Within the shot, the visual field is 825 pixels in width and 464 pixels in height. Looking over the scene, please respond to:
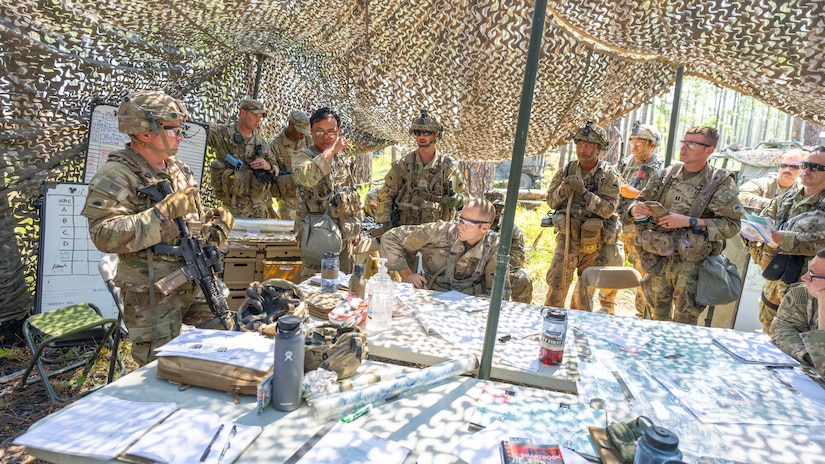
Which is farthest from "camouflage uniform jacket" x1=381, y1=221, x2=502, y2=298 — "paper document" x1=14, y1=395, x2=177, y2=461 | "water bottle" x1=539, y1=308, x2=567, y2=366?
"paper document" x1=14, y1=395, x2=177, y2=461

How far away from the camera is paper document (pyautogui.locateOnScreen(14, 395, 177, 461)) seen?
1.25m

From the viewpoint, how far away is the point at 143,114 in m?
2.40

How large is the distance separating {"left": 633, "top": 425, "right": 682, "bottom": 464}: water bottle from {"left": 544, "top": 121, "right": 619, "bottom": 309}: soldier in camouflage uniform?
3.24m

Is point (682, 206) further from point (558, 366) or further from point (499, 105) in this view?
point (558, 366)

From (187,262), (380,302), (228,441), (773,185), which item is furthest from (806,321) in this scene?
(773,185)

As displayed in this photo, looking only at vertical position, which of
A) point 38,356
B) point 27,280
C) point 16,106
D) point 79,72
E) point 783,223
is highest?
point 79,72

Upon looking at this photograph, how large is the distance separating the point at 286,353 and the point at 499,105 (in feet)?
10.6

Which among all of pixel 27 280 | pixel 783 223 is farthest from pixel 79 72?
pixel 783 223

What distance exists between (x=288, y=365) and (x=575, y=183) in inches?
139

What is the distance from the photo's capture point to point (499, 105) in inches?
160

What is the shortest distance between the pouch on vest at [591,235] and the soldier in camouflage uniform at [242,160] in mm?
3143

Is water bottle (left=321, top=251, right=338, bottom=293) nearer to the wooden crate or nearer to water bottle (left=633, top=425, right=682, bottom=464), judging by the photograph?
the wooden crate

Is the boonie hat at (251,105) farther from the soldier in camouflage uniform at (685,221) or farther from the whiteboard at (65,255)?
the soldier in camouflage uniform at (685,221)

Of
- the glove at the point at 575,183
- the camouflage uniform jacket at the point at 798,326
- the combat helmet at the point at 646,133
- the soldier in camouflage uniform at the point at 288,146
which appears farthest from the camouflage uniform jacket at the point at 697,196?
the soldier in camouflage uniform at the point at 288,146
